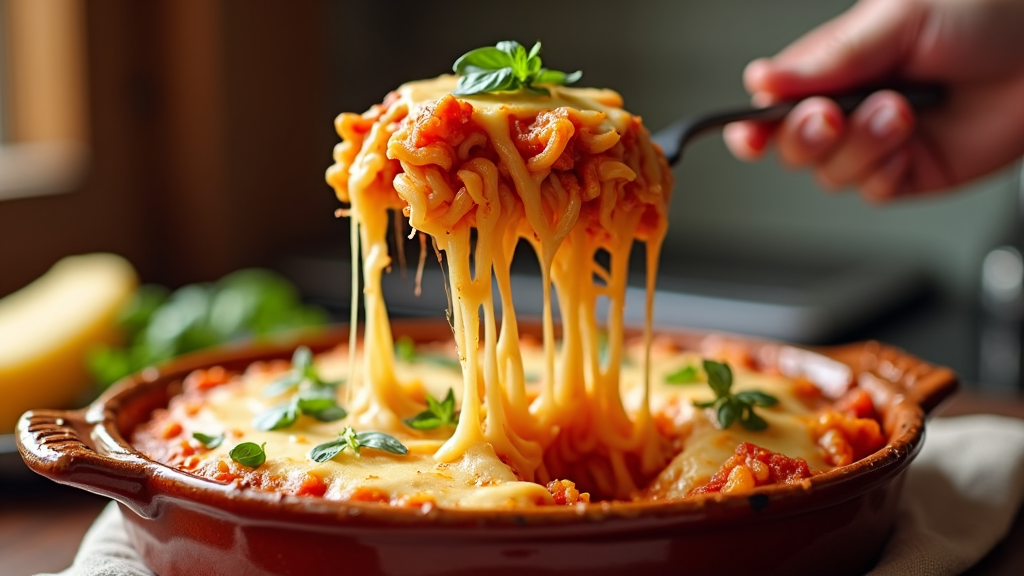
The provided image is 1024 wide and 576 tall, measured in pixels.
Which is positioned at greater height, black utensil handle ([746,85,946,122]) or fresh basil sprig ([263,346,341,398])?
black utensil handle ([746,85,946,122])

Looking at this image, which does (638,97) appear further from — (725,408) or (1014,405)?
(725,408)

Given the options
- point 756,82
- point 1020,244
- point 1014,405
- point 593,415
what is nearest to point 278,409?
point 593,415

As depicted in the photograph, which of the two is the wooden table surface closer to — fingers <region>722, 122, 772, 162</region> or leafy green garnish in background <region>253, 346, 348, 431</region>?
leafy green garnish in background <region>253, 346, 348, 431</region>

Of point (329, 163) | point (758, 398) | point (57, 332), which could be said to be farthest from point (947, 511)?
point (329, 163)

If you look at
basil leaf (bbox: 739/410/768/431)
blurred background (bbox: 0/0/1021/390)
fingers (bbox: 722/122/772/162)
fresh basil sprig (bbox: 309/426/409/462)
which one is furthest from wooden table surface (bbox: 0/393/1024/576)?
blurred background (bbox: 0/0/1021/390)

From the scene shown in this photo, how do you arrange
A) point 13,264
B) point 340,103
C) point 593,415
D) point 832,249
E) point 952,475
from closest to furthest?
point 593,415 → point 952,475 → point 13,264 → point 832,249 → point 340,103
